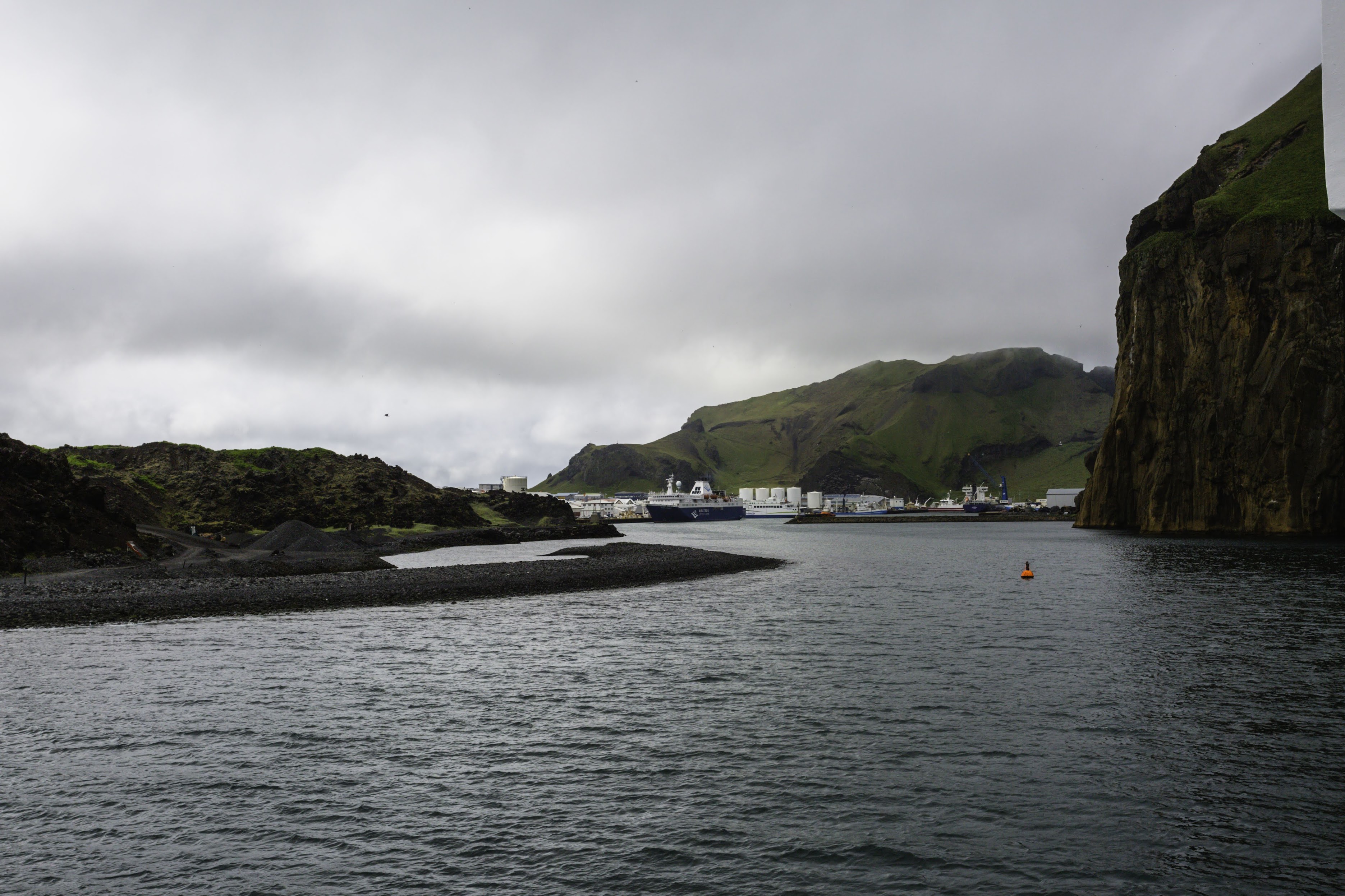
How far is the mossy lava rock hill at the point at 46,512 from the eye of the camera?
5375 centimetres

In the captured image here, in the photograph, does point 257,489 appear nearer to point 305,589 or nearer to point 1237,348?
point 305,589

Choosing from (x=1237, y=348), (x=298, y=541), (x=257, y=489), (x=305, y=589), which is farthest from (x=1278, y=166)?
(x=257, y=489)

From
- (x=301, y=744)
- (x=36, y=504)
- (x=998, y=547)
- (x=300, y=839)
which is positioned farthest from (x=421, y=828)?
(x=998, y=547)

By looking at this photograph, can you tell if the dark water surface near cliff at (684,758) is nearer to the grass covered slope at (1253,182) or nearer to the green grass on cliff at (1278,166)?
the green grass on cliff at (1278,166)

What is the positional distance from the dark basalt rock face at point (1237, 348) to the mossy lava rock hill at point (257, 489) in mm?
105899

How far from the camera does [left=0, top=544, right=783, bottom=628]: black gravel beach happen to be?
38.2m

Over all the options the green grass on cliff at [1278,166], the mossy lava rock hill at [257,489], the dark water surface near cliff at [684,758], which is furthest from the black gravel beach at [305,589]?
the green grass on cliff at [1278,166]

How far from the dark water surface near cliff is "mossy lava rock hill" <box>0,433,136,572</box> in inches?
1062

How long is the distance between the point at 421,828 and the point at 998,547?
9179 centimetres

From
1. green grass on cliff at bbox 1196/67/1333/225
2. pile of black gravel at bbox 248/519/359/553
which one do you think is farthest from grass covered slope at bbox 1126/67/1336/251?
pile of black gravel at bbox 248/519/359/553

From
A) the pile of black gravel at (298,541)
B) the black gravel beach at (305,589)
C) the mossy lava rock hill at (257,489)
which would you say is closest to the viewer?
the black gravel beach at (305,589)

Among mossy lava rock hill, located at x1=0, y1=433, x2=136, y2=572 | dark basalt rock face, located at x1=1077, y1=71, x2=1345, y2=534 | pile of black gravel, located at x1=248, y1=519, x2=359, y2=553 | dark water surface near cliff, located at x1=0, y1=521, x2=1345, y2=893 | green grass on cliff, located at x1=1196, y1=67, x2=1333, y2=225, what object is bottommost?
dark water surface near cliff, located at x1=0, y1=521, x2=1345, y2=893

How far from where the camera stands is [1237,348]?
3423 inches

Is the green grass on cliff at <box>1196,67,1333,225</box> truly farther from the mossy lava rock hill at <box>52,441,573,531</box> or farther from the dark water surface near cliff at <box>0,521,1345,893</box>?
the mossy lava rock hill at <box>52,441,573,531</box>
